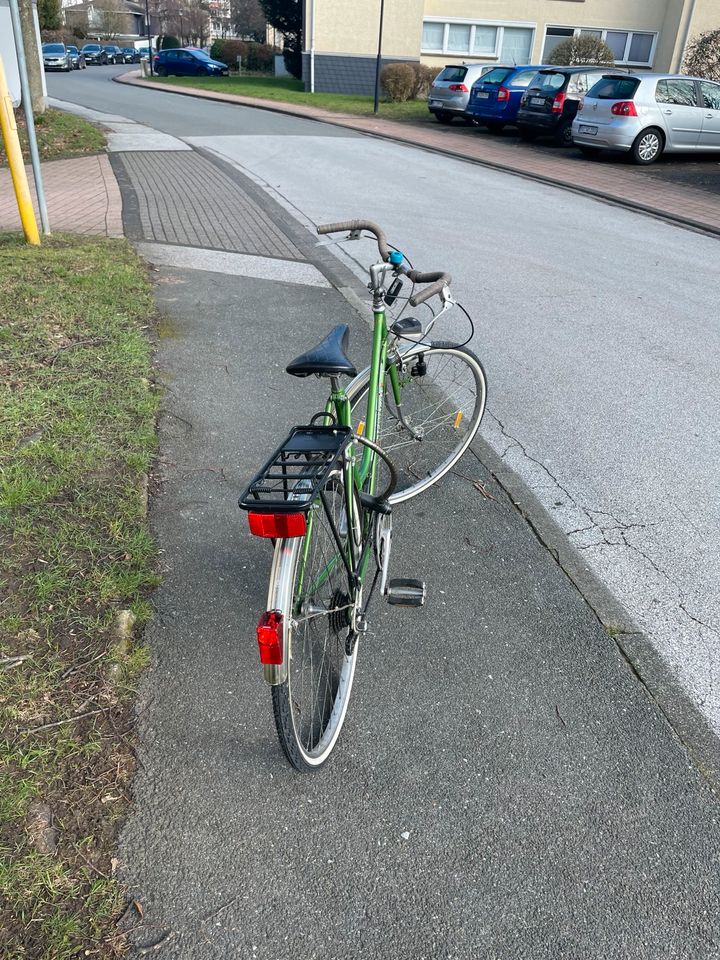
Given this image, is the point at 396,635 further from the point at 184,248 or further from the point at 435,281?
the point at 184,248

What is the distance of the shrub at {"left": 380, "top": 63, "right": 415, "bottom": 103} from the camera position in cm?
2717

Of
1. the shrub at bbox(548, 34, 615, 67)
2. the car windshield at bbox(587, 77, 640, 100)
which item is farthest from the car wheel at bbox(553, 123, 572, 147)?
the shrub at bbox(548, 34, 615, 67)

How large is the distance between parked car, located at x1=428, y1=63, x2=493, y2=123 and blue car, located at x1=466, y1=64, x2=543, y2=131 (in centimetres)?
79

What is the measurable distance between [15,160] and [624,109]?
11795 mm

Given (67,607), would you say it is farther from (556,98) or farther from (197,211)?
(556,98)

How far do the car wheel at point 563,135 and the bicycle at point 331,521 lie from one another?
16529 mm

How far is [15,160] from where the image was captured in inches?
287

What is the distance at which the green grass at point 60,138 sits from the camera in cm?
1332

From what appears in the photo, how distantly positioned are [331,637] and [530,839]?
2.70 feet

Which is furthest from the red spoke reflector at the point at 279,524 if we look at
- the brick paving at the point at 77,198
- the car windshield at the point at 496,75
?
the car windshield at the point at 496,75

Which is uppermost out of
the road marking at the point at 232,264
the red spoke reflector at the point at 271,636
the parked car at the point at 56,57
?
the red spoke reflector at the point at 271,636

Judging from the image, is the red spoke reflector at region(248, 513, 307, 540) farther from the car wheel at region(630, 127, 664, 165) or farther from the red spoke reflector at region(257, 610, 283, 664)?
the car wheel at region(630, 127, 664, 165)

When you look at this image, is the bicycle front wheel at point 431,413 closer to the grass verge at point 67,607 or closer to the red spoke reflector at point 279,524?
the grass verge at point 67,607

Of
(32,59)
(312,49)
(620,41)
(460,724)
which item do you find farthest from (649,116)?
(620,41)
